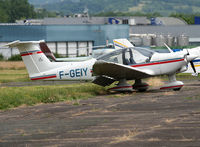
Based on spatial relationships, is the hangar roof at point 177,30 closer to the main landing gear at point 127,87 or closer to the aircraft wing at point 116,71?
the main landing gear at point 127,87

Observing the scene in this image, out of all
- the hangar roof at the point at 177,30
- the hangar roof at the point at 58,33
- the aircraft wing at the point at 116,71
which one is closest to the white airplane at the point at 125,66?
the aircraft wing at the point at 116,71

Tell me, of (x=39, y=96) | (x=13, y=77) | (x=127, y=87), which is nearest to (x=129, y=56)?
(x=127, y=87)

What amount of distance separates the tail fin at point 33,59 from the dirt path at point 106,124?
15.0ft

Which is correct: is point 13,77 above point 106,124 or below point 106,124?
below

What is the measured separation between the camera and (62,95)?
48.4 feet

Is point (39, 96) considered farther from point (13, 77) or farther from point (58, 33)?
point (58, 33)

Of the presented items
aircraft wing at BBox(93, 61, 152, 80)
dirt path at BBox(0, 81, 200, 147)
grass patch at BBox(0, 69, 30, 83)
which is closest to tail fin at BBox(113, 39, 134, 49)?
grass patch at BBox(0, 69, 30, 83)

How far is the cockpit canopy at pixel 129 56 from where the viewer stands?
1599 centimetres

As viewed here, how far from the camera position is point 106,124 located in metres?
8.80

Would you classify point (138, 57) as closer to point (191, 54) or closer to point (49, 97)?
point (191, 54)

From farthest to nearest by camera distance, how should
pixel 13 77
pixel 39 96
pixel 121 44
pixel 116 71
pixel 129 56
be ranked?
pixel 121 44
pixel 13 77
pixel 129 56
pixel 116 71
pixel 39 96

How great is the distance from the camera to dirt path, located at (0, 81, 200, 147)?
287 inches

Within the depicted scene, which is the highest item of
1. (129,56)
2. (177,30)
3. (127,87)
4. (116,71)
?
(129,56)

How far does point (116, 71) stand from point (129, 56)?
900 mm
